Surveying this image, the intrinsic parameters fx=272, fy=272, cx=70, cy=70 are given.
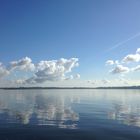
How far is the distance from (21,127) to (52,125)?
4951 mm

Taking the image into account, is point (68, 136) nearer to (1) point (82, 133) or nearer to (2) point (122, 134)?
(1) point (82, 133)

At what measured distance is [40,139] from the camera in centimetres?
3052

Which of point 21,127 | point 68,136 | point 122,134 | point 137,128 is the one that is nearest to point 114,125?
point 137,128

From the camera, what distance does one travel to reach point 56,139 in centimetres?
3078

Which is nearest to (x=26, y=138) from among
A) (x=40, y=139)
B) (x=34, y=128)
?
(x=40, y=139)

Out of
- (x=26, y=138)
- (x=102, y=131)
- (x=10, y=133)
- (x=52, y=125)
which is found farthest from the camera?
(x=52, y=125)

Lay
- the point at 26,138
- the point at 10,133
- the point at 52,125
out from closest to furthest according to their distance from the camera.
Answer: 1. the point at 26,138
2. the point at 10,133
3. the point at 52,125

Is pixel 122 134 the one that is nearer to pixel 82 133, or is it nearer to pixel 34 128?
pixel 82 133

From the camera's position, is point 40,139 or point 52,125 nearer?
point 40,139

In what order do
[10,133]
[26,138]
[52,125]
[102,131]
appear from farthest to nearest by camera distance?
[52,125], [102,131], [10,133], [26,138]

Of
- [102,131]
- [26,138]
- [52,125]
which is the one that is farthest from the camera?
[52,125]

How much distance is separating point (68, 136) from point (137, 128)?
11479mm

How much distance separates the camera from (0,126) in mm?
38312

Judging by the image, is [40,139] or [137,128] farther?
[137,128]
